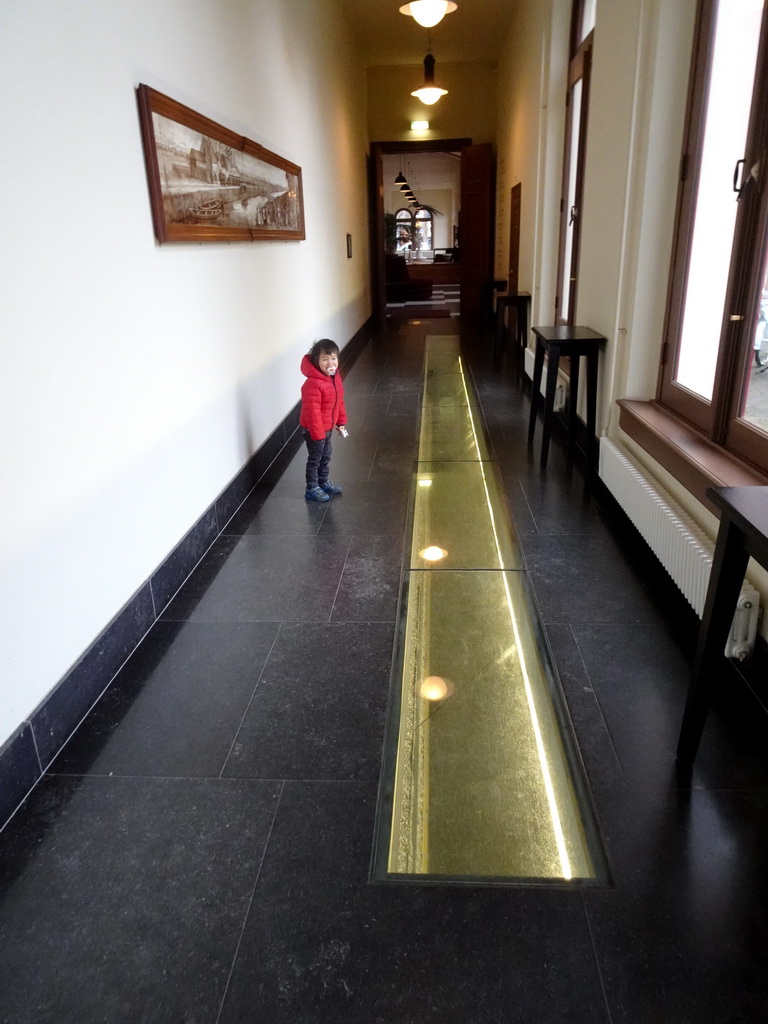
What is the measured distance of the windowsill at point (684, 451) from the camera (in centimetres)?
238

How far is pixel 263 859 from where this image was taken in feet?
5.29

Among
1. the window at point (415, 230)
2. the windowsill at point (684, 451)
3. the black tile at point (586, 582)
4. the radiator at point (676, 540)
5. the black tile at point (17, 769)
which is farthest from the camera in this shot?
the window at point (415, 230)

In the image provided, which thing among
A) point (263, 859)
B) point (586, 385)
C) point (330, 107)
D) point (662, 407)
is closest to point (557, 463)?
point (586, 385)

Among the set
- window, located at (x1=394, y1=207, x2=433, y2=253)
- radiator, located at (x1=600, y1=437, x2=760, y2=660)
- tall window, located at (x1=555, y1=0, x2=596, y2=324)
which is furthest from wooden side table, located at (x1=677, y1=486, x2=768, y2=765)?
window, located at (x1=394, y1=207, x2=433, y2=253)

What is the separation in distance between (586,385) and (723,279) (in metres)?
1.43

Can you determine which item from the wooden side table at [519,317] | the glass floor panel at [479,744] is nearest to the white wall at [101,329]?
the glass floor panel at [479,744]

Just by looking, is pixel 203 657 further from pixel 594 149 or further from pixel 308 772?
pixel 594 149

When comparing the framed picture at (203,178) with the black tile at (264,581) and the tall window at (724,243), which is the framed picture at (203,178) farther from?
the tall window at (724,243)

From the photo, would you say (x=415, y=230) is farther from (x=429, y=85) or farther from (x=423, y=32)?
(x=429, y=85)

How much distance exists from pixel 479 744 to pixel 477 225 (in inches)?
415

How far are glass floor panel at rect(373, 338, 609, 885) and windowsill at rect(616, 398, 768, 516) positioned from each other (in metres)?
0.74

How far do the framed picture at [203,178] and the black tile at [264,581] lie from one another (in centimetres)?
139

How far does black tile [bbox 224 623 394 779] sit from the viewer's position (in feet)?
6.26

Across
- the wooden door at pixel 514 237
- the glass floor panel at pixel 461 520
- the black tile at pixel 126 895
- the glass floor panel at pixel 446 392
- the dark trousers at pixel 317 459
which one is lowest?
the black tile at pixel 126 895
